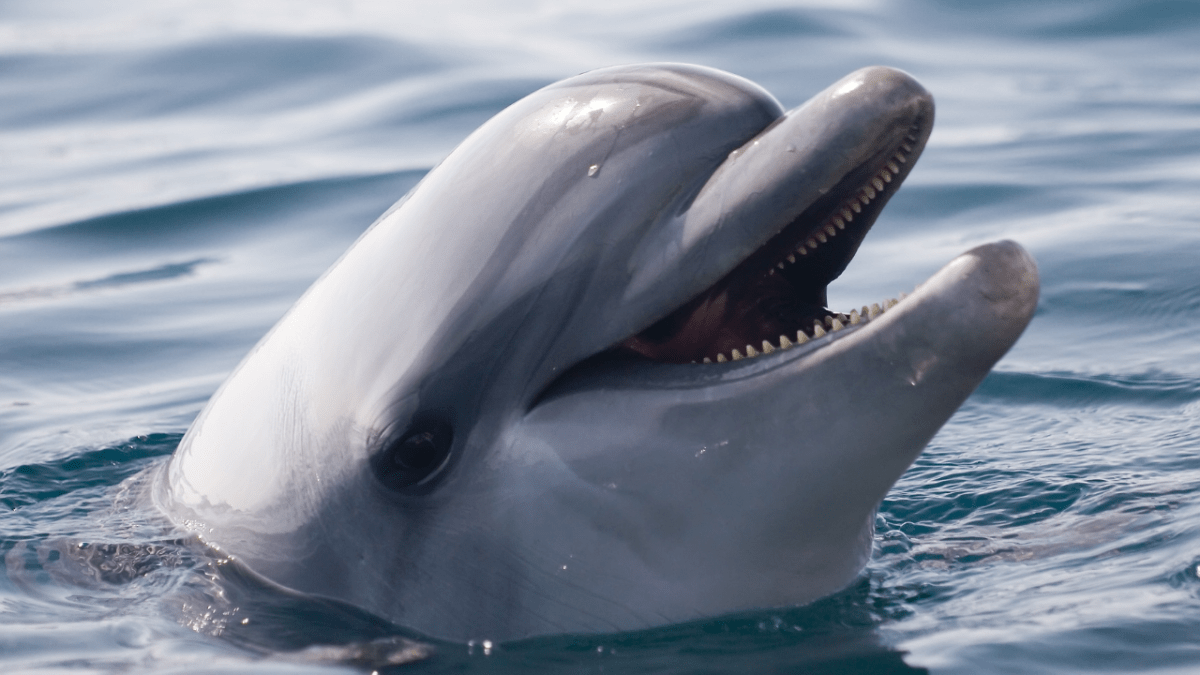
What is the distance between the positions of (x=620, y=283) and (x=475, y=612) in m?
1.12

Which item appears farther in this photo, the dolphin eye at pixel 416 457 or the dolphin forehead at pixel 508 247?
the dolphin eye at pixel 416 457

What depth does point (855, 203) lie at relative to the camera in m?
4.34

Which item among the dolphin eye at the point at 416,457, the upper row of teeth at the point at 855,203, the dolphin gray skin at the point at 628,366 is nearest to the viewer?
the dolphin gray skin at the point at 628,366

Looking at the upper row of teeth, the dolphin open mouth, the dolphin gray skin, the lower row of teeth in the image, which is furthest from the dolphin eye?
the upper row of teeth

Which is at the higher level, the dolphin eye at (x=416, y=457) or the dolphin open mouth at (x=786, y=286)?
the dolphin open mouth at (x=786, y=286)

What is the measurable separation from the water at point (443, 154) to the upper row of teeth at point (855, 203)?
1.15m

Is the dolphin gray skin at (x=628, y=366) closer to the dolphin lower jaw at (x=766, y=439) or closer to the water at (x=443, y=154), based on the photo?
the dolphin lower jaw at (x=766, y=439)

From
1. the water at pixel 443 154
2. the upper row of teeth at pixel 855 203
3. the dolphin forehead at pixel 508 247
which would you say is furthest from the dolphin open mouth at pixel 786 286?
the water at pixel 443 154

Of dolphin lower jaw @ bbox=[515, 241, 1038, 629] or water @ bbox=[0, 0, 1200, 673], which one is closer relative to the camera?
dolphin lower jaw @ bbox=[515, 241, 1038, 629]

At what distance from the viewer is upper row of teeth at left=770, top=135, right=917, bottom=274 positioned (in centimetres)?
425

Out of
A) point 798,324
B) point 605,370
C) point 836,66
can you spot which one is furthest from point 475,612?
point 836,66

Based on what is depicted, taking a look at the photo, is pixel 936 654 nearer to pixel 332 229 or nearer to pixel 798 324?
pixel 798 324

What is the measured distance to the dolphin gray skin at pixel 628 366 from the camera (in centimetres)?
413

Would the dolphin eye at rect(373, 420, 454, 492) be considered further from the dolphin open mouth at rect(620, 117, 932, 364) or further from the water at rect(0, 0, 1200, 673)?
the dolphin open mouth at rect(620, 117, 932, 364)
